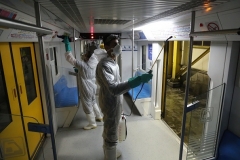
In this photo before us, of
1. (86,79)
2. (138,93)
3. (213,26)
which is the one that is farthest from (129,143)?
(213,26)

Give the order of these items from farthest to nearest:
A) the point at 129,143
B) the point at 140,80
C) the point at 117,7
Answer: the point at 129,143 < the point at 140,80 < the point at 117,7

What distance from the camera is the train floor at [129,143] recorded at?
99.5 inches

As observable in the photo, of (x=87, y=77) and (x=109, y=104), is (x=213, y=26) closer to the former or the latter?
(x=109, y=104)

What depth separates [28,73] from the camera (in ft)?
8.07

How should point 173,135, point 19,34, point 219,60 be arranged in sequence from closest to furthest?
point 19,34 → point 219,60 → point 173,135

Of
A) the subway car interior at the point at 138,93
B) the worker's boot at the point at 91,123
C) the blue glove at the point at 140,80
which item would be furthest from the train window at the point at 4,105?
the worker's boot at the point at 91,123

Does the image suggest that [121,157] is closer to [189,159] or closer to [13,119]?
[189,159]

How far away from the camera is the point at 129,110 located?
14.0 ft

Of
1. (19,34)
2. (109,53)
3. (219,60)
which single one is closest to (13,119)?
(19,34)

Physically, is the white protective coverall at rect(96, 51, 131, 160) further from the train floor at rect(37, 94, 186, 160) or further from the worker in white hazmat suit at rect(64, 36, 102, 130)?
the worker in white hazmat suit at rect(64, 36, 102, 130)

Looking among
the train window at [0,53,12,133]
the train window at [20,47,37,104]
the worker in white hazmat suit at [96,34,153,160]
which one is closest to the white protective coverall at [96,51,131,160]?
the worker in white hazmat suit at [96,34,153,160]

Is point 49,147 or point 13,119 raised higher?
point 13,119

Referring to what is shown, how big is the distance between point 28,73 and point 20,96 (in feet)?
1.56

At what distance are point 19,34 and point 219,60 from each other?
2463 mm
